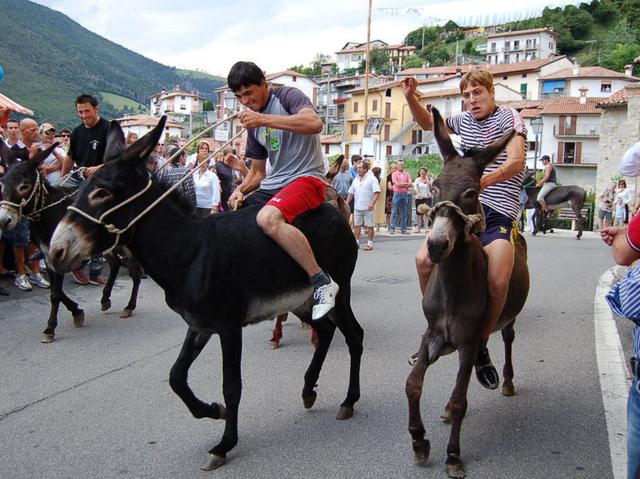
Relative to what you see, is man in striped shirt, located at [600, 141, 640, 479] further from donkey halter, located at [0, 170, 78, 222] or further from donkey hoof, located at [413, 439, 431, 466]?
donkey halter, located at [0, 170, 78, 222]

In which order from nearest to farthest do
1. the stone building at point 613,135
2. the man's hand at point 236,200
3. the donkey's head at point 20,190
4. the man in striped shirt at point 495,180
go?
the man in striped shirt at point 495,180 → the man's hand at point 236,200 → the donkey's head at point 20,190 → the stone building at point 613,135

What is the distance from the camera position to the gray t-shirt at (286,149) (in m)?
4.90

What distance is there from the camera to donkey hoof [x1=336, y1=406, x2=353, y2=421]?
4879 mm

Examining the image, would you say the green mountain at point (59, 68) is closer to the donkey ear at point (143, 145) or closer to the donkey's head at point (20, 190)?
the donkey's head at point (20, 190)

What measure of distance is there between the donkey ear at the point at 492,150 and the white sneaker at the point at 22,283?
26.0ft

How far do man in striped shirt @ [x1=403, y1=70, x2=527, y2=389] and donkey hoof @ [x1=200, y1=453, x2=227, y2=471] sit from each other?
6.19 ft

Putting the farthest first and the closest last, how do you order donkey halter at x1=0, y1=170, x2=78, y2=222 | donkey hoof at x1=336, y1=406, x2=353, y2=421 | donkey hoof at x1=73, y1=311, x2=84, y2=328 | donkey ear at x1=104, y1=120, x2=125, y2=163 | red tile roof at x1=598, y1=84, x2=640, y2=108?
red tile roof at x1=598, y1=84, x2=640, y2=108 → donkey hoof at x1=73, y1=311, x2=84, y2=328 → donkey halter at x1=0, y1=170, x2=78, y2=222 → donkey hoof at x1=336, y1=406, x2=353, y2=421 → donkey ear at x1=104, y1=120, x2=125, y2=163

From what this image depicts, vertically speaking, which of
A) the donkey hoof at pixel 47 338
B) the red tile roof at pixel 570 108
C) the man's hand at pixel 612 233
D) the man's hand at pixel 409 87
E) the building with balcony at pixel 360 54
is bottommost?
the donkey hoof at pixel 47 338

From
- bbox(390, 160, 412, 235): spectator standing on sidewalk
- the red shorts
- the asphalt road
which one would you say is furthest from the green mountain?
the red shorts

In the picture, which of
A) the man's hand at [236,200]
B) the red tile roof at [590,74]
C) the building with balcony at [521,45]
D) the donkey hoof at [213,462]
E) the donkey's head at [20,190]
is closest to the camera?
the donkey hoof at [213,462]

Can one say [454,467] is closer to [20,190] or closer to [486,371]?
[486,371]

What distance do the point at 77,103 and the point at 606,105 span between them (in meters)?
46.8

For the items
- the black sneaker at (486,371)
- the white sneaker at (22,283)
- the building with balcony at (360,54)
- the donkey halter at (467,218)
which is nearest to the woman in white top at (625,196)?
the white sneaker at (22,283)

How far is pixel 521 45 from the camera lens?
133 metres
